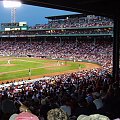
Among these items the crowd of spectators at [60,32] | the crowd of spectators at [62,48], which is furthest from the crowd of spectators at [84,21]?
the crowd of spectators at [62,48]

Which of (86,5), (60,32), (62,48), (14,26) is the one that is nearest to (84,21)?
(60,32)

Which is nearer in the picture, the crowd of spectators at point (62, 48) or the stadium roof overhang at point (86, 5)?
the stadium roof overhang at point (86, 5)

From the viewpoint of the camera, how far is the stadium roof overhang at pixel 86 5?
1264 centimetres

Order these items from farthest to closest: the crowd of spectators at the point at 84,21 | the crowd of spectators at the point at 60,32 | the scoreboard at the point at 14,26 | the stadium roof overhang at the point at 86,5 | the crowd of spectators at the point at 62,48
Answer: the scoreboard at the point at 14,26 → the crowd of spectators at the point at 84,21 → the crowd of spectators at the point at 60,32 → the crowd of spectators at the point at 62,48 → the stadium roof overhang at the point at 86,5

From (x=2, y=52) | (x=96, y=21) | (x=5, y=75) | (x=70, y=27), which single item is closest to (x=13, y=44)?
(x=2, y=52)

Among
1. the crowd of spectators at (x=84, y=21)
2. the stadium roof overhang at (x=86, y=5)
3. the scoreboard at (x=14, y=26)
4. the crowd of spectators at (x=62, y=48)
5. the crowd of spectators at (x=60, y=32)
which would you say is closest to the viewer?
the stadium roof overhang at (x=86, y=5)

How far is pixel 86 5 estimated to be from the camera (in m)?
14.6

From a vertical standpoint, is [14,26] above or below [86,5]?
above

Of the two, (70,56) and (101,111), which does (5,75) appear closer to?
(70,56)

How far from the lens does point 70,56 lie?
6444 cm

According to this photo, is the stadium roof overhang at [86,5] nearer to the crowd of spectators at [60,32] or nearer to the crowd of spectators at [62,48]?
the crowd of spectators at [62,48]

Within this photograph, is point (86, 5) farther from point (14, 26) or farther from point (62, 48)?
point (14, 26)

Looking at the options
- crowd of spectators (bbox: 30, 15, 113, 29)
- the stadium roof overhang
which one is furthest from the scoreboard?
the stadium roof overhang

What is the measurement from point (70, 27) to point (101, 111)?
72889mm
